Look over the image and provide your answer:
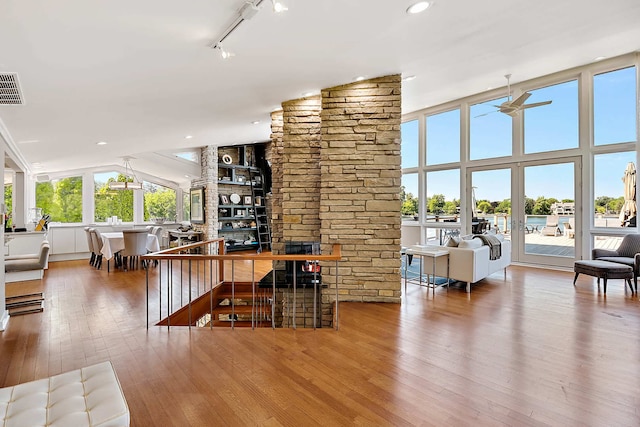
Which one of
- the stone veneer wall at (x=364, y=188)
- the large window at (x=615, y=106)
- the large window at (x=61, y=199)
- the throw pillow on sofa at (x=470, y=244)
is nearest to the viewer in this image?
the stone veneer wall at (x=364, y=188)

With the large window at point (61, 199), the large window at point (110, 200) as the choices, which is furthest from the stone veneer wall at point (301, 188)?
the large window at point (61, 199)

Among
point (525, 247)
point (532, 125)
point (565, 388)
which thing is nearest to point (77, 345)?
point (565, 388)

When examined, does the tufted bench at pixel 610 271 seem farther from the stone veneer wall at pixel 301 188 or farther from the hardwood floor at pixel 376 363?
the stone veneer wall at pixel 301 188

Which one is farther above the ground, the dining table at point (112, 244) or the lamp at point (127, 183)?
the lamp at point (127, 183)

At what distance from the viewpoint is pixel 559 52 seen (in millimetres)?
4910

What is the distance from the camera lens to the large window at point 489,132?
281 inches

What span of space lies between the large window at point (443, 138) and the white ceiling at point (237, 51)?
2153 millimetres

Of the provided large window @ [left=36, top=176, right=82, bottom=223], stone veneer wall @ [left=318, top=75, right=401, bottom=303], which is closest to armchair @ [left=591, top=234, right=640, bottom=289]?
stone veneer wall @ [left=318, top=75, right=401, bottom=303]

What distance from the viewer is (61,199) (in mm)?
8820

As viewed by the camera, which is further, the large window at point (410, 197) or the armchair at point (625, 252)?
the large window at point (410, 197)

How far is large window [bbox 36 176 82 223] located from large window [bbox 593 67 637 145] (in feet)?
41.1

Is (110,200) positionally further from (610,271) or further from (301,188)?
(610,271)

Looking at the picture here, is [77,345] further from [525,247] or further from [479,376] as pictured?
[525,247]

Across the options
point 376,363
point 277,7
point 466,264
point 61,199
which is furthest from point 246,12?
point 61,199
